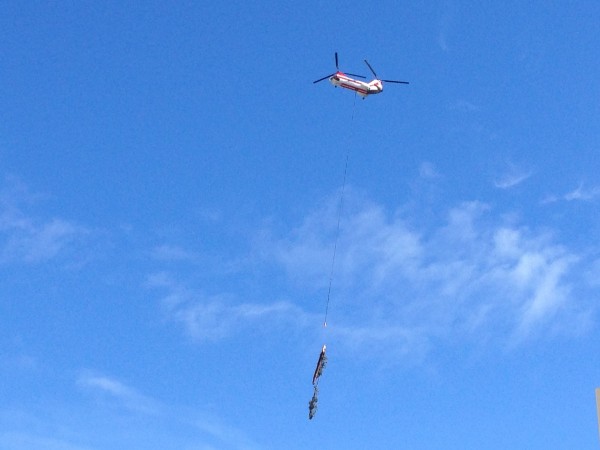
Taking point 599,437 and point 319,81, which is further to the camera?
point 319,81

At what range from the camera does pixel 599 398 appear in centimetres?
5450

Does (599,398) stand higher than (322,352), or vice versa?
(322,352)

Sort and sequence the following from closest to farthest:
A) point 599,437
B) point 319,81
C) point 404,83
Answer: point 599,437
point 319,81
point 404,83

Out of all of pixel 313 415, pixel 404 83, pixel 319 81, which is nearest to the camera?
pixel 313 415

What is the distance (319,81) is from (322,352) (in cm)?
3773

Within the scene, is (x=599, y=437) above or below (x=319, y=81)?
below

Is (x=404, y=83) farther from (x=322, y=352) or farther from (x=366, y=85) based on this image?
(x=322, y=352)

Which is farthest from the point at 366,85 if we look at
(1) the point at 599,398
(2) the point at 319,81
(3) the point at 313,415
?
(1) the point at 599,398

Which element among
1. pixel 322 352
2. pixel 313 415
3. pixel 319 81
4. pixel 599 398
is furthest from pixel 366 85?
pixel 599 398

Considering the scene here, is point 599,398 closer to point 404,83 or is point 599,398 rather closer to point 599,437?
point 599,437

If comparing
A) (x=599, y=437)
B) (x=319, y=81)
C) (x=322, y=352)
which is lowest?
(x=599, y=437)

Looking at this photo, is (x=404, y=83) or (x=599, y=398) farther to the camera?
(x=404, y=83)

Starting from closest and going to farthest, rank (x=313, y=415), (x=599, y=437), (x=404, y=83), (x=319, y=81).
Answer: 1. (x=599, y=437)
2. (x=313, y=415)
3. (x=319, y=81)
4. (x=404, y=83)

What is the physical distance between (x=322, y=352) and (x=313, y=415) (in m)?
6.65
